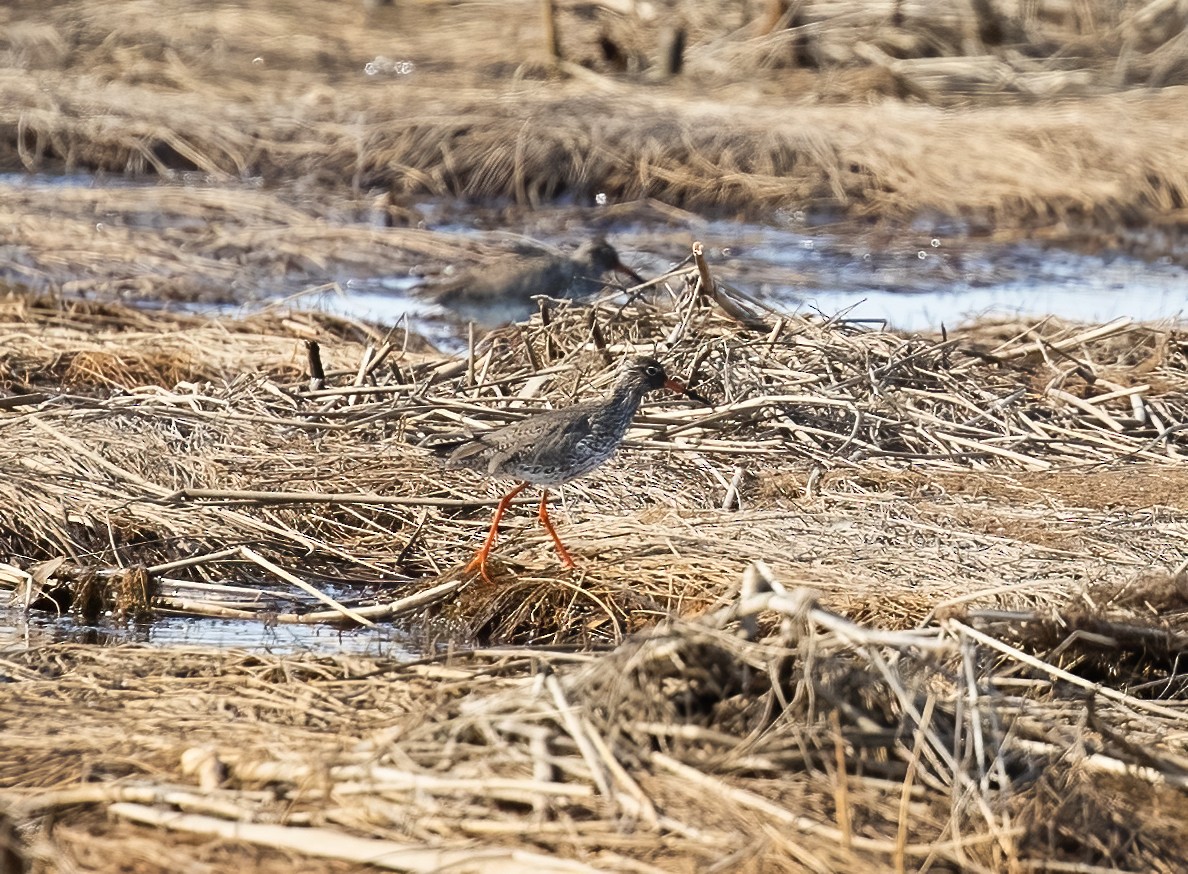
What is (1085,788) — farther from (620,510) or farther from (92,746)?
(620,510)

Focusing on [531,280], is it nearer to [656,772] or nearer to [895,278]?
[895,278]

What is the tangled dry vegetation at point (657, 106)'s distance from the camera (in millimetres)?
14719

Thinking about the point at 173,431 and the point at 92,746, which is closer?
the point at 92,746

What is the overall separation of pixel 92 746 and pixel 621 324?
14.8 feet

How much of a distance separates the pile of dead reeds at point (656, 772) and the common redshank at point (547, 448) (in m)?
1.60

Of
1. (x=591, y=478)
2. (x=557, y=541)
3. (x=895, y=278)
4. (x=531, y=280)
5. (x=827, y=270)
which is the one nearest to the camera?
(x=557, y=541)

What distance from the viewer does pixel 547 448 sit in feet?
20.4

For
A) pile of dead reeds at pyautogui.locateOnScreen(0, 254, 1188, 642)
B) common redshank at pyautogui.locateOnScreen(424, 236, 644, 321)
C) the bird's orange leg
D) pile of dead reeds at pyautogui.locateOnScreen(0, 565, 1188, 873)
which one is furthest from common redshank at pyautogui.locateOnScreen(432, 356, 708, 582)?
common redshank at pyautogui.locateOnScreen(424, 236, 644, 321)

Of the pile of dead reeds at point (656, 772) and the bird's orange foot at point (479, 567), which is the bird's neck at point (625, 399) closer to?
the bird's orange foot at point (479, 567)

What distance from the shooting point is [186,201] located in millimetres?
14039

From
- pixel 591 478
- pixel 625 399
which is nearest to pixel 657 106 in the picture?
pixel 591 478

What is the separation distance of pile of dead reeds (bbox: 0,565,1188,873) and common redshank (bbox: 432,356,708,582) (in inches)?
63.0

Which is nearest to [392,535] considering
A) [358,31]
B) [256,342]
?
[256,342]

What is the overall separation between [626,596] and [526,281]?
4.73 meters
